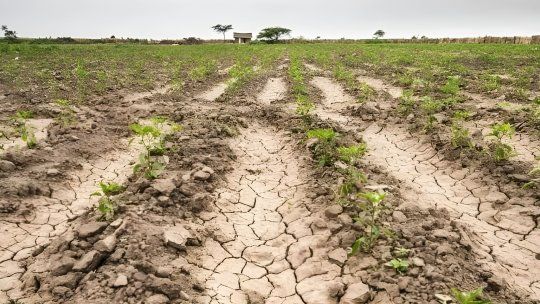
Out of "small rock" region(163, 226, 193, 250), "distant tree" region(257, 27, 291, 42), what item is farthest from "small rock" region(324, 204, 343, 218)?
"distant tree" region(257, 27, 291, 42)

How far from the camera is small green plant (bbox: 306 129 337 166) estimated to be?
5070 millimetres

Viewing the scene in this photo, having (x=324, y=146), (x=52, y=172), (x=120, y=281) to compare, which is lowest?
(x=120, y=281)

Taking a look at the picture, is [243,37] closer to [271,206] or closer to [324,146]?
[324,146]

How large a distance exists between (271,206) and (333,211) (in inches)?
36.5

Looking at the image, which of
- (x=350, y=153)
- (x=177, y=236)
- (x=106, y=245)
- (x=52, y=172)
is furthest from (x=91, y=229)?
(x=350, y=153)

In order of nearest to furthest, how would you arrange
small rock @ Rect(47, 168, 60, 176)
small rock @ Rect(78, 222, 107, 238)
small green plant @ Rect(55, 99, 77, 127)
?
small rock @ Rect(78, 222, 107, 238), small rock @ Rect(47, 168, 60, 176), small green plant @ Rect(55, 99, 77, 127)

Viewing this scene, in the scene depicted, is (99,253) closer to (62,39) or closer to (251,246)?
(251,246)

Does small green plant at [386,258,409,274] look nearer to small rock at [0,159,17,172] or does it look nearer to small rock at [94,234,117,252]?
small rock at [94,234,117,252]

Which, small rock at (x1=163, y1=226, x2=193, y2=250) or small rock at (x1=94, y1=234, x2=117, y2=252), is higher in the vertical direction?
small rock at (x1=94, y1=234, x2=117, y2=252)

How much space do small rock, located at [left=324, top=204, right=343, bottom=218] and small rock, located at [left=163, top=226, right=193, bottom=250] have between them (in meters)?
1.46

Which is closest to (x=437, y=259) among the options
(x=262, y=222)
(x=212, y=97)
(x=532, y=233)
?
(x=532, y=233)

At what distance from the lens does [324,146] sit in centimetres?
551

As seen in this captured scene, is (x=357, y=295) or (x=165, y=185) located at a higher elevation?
(x=165, y=185)

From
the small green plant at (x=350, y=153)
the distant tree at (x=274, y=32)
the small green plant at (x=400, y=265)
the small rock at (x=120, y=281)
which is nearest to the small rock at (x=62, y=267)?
the small rock at (x=120, y=281)
